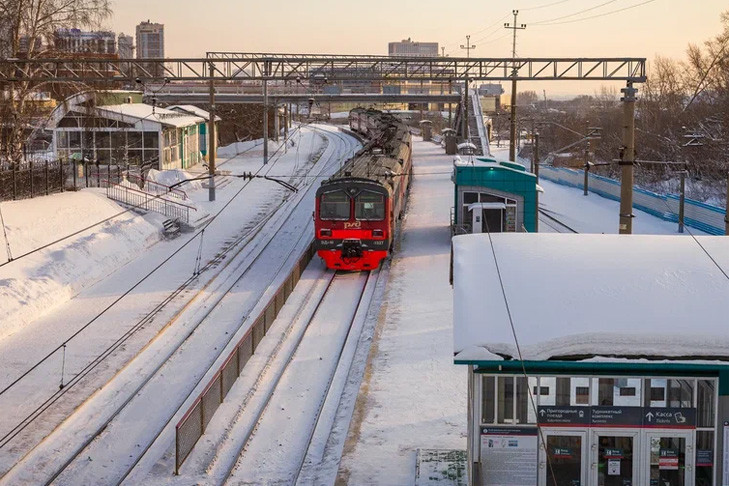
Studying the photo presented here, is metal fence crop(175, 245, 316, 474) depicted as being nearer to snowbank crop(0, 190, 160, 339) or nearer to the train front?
the train front

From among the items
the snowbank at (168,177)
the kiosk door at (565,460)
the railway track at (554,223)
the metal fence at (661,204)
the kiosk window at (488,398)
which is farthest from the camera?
the snowbank at (168,177)

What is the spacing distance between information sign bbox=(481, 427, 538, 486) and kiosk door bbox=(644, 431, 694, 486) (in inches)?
43.6

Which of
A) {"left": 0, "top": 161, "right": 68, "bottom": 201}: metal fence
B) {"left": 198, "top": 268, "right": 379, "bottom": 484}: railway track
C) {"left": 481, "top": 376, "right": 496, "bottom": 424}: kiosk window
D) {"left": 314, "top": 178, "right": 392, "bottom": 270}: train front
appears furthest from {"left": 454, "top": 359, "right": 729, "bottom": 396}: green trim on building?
{"left": 0, "top": 161, "right": 68, "bottom": 201}: metal fence

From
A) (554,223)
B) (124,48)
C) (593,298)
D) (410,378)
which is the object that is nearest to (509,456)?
(593,298)

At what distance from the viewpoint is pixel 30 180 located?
30.9 meters

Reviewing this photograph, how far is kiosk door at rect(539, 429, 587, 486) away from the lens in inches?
411

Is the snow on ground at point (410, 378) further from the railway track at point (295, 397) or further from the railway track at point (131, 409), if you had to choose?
the railway track at point (131, 409)

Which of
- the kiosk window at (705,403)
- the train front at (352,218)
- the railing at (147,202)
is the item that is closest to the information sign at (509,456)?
the kiosk window at (705,403)

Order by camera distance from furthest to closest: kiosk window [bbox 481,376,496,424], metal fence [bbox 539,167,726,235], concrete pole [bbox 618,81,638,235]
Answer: metal fence [bbox 539,167,726,235]
concrete pole [bbox 618,81,638,235]
kiosk window [bbox 481,376,496,424]

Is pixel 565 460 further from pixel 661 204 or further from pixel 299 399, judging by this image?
pixel 661 204

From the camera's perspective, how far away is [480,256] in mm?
12398

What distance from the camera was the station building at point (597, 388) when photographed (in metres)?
10.1

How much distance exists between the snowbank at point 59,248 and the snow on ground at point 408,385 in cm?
699

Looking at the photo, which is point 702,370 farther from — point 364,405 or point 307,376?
point 307,376
